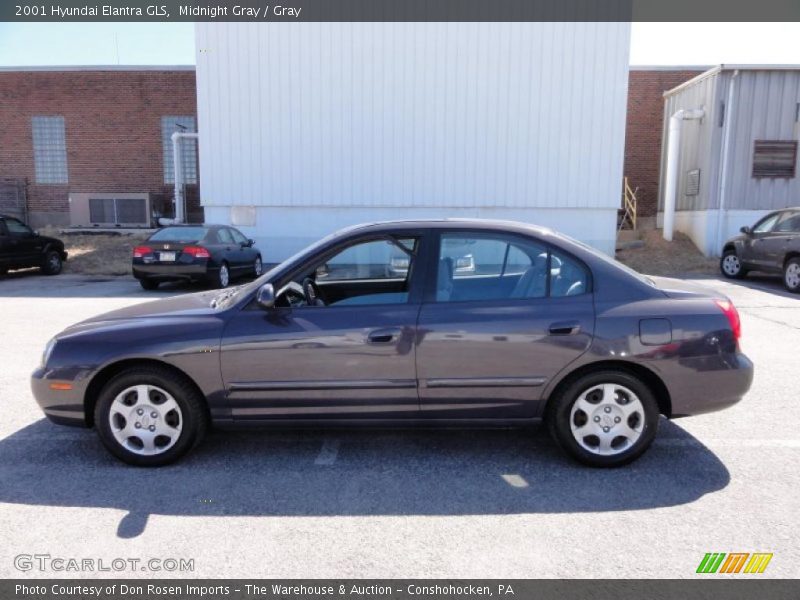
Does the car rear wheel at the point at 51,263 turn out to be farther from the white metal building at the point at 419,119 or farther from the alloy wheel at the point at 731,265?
the alloy wheel at the point at 731,265

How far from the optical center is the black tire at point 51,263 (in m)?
15.2

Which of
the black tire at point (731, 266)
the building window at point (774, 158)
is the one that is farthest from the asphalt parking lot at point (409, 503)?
the building window at point (774, 158)

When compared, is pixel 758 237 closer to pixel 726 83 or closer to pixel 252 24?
pixel 726 83

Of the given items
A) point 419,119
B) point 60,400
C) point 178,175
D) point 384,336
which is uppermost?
point 419,119

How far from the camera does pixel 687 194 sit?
62.5 feet

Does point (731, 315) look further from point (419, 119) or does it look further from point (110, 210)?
point (110, 210)

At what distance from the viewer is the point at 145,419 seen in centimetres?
368

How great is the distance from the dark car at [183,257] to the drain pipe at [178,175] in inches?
403

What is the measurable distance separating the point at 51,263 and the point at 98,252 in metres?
2.52

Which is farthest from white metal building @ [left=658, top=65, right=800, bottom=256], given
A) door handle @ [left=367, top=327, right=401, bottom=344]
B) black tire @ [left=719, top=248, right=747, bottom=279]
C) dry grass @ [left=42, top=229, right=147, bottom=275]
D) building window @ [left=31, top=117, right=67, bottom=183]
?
building window @ [left=31, top=117, right=67, bottom=183]

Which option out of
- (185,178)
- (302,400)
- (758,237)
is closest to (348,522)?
(302,400)

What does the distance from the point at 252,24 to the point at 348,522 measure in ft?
54.9
